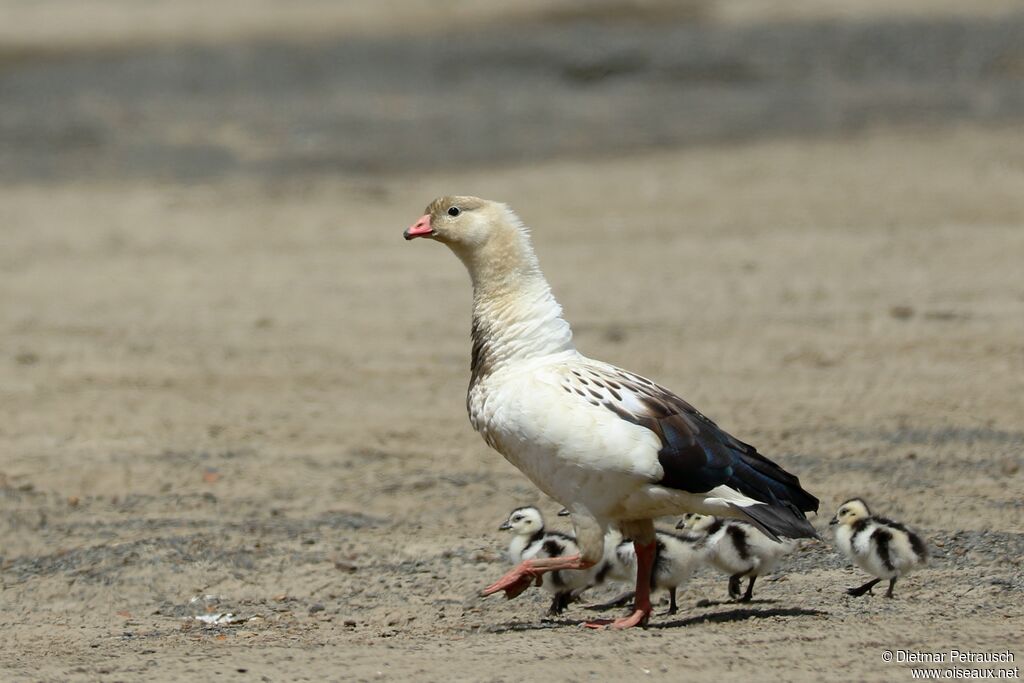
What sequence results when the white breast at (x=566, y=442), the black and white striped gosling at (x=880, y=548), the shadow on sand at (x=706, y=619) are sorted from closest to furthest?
the white breast at (x=566, y=442) < the shadow on sand at (x=706, y=619) < the black and white striped gosling at (x=880, y=548)

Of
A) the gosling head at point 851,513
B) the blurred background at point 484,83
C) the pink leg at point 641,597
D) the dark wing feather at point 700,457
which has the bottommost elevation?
the pink leg at point 641,597

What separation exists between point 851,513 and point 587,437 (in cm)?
191

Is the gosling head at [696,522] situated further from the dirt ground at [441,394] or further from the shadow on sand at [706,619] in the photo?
the shadow on sand at [706,619]

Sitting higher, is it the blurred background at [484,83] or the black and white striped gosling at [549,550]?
the blurred background at [484,83]

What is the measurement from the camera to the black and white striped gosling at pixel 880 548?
7691mm

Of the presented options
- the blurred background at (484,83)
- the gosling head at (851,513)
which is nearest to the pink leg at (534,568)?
the gosling head at (851,513)

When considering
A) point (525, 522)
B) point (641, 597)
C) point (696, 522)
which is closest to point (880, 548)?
point (696, 522)

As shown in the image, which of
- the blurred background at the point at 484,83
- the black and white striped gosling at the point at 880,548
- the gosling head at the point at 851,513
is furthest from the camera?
the blurred background at the point at 484,83

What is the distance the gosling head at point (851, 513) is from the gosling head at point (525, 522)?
153 cm

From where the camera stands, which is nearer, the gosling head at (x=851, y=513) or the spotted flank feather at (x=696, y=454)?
the spotted flank feather at (x=696, y=454)

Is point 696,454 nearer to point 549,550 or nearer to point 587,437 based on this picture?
point 587,437

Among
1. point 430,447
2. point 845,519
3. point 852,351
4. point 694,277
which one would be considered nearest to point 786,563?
point 845,519

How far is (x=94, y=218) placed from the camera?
712 inches

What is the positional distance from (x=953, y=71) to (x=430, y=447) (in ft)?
46.8
